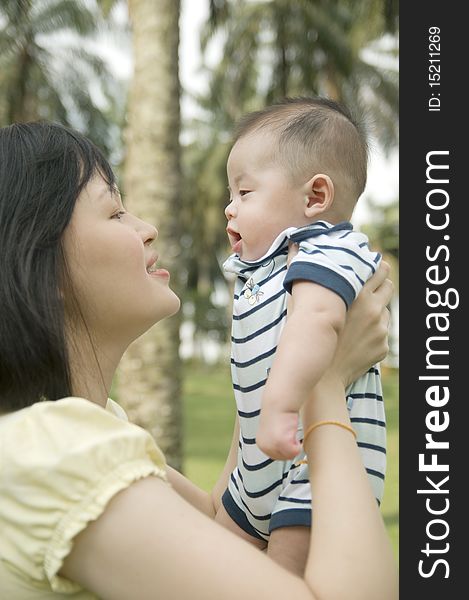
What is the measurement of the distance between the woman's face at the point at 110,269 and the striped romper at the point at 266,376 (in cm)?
23

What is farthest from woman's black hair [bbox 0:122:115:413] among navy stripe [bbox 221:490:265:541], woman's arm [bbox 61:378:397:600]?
navy stripe [bbox 221:490:265:541]

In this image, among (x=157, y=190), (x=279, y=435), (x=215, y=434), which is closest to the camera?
(x=279, y=435)

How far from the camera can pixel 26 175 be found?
1818mm

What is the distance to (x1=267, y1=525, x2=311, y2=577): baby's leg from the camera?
1.88 metres

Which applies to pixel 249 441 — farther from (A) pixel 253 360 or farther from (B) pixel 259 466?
(A) pixel 253 360

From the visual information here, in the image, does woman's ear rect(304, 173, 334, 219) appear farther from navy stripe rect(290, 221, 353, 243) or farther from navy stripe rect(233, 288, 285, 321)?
navy stripe rect(233, 288, 285, 321)

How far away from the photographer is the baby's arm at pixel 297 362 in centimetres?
166

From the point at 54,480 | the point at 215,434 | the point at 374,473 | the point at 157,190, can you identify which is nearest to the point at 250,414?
the point at 374,473

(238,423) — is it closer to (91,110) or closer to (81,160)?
(81,160)

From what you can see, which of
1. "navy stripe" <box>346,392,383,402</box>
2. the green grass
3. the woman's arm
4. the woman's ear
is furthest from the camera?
the green grass

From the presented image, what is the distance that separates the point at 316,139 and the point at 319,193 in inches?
5.5

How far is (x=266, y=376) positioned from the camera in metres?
2.03

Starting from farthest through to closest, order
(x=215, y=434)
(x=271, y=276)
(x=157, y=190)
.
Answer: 1. (x=215, y=434)
2. (x=157, y=190)
3. (x=271, y=276)

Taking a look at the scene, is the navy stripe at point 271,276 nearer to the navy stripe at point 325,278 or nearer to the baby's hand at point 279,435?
the navy stripe at point 325,278
